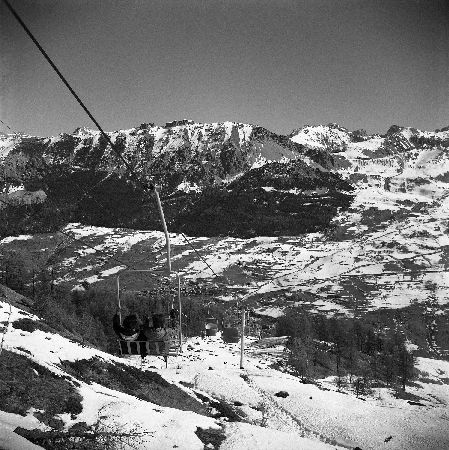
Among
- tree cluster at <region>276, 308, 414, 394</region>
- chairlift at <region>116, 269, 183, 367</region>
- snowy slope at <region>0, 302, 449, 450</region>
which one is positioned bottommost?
tree cluster at <region>276, 308, 414, 394</region>

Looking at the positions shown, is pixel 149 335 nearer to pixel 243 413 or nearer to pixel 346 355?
pixel 243 413

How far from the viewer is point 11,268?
12244 centimetres

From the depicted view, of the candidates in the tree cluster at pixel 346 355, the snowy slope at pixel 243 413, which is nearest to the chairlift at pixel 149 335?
the snowy slope at pixel 243 413

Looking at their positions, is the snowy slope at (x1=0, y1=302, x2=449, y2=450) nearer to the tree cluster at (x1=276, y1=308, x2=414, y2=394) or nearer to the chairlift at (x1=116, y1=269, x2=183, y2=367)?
the chairlift at (x1=116, y1=269, x2=183, y2=367)

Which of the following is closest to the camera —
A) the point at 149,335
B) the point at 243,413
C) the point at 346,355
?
the point at 149,335

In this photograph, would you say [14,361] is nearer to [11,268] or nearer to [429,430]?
[429,430]

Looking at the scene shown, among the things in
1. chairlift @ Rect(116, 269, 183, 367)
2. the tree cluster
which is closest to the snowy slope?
chairlift @ Rect(116, 269, 183, 367)

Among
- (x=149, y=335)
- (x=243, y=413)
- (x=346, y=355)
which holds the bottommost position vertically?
(x=346, y=355)

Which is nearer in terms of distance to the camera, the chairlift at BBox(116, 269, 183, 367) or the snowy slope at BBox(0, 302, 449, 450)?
the chairlift at BBox(116, 269, 183, 367)

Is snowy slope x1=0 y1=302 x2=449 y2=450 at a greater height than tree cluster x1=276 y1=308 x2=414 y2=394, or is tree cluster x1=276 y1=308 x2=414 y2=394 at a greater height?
snowy slope x1=0 y1=302 x2=449 y2=450

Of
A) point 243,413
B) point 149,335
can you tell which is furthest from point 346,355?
point 149,335

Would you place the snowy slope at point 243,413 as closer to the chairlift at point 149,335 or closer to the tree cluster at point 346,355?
the chairlift at point 149,335

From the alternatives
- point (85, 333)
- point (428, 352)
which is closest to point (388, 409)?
point (85, 333)

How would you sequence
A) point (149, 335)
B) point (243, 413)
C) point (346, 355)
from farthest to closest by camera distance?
1. point (346, 355)
2. point (243, 413)
3. point (149, 335)
